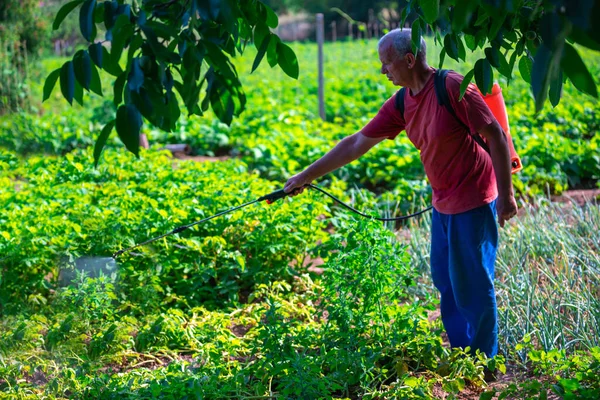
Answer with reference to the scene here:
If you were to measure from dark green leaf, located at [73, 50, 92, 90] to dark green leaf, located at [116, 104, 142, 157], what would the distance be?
26 cm

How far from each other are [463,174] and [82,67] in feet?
5.84

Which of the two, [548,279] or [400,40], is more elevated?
[400,40]

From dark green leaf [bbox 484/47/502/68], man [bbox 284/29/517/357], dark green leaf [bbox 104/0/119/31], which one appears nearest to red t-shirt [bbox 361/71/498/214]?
man [bbox 284/29/517/357]

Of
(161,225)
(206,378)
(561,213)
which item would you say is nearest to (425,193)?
(561,213)

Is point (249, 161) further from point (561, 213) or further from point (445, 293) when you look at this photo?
point (445, 293)

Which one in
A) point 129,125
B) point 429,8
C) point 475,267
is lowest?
point 475,267

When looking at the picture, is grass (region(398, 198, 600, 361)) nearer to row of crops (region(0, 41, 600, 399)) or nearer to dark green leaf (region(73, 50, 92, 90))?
row of crops (region(0, 41, 600, 399))

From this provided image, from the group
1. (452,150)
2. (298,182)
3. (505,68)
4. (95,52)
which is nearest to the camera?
(95,52)

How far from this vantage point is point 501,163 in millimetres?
3047

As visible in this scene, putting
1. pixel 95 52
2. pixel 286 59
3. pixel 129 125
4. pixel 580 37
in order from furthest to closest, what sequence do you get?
pixel 286 59 → pixel 95 52 → pixel 129 125 → pixel 580 37

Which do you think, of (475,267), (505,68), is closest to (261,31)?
(505,68)

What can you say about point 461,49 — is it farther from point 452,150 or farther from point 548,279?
point 548,279

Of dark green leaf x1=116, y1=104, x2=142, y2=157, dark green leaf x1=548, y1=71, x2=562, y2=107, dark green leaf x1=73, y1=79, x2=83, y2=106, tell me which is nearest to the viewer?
dark green leaf x1=116, y1=104, x2=142, y2=157

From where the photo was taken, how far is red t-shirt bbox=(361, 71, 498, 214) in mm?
3066
